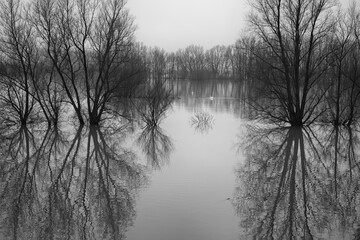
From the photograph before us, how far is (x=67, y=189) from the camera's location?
9719 millimetres

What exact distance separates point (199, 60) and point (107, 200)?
5209 inches

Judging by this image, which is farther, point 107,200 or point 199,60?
point 199,60

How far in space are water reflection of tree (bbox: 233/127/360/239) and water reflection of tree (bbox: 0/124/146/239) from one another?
2650 millimetres

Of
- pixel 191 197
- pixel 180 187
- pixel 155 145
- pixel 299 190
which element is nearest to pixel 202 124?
pixel 155 145

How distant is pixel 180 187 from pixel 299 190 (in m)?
3.03

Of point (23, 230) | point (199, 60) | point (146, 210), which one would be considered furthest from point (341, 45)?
point (199, 60)

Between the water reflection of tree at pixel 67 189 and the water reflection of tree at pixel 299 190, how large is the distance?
265 centimetres

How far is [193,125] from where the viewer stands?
79.7 feet

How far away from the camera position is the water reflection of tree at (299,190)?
7.09m

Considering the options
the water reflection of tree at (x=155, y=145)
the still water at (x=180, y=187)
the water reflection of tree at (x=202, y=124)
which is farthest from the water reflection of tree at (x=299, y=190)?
the water reflection of tree at (x=202, y=124)

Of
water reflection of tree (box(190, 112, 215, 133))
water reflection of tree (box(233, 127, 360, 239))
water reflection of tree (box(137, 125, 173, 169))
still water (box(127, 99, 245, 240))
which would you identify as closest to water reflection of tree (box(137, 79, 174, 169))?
water reflection of tree (box(137, 125, 173, 169))

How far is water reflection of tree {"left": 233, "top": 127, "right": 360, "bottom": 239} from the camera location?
23.2ft

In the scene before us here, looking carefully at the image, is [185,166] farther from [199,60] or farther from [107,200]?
[199,60]

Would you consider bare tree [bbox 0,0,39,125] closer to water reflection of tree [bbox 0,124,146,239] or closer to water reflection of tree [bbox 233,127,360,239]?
water reflection of tree [bbox 0,124,146,239]
